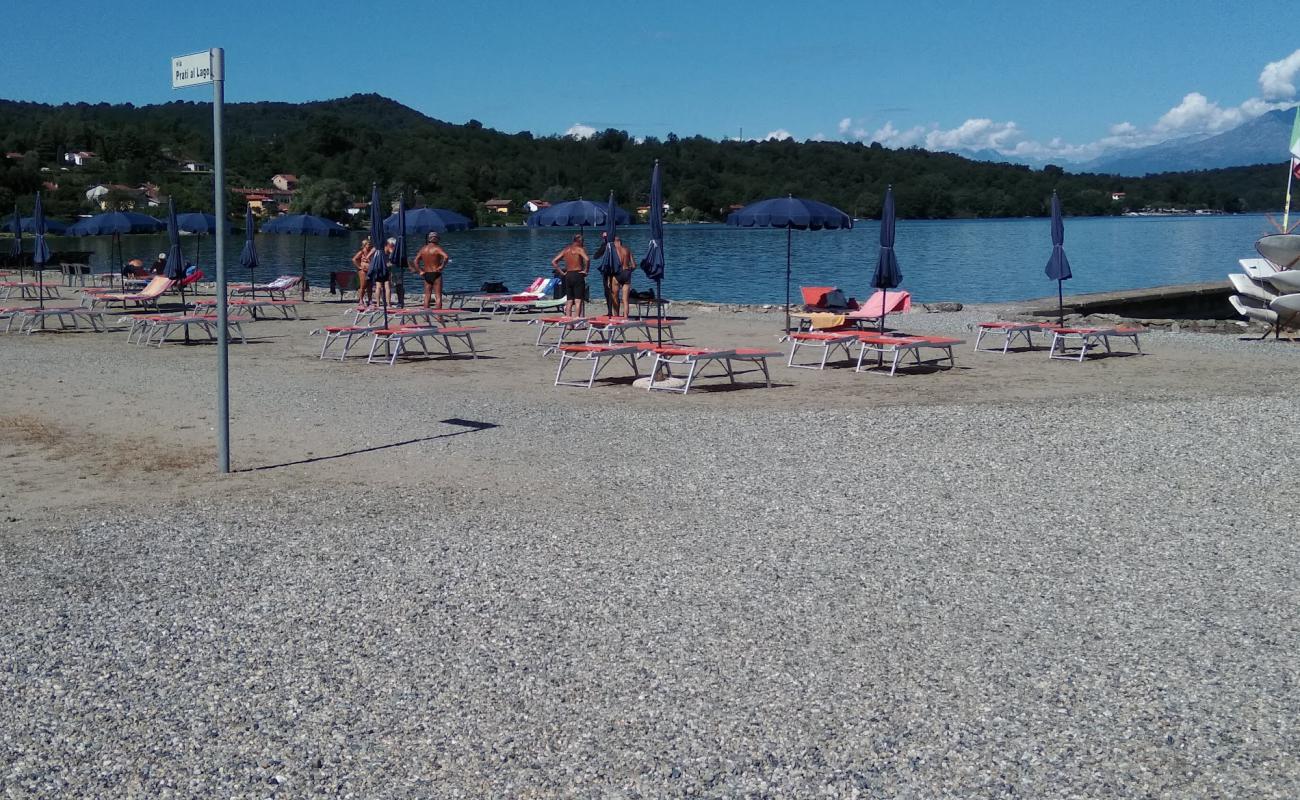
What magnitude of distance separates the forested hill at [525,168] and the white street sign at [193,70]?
2834 inches

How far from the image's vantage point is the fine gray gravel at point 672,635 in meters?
3.18

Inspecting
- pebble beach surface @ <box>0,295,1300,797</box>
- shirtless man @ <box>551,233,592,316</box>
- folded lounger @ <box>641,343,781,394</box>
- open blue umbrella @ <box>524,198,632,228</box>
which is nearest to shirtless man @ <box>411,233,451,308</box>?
open blue umbrella @ <box>524,198,632,228</box>

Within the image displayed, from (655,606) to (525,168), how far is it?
101897mm

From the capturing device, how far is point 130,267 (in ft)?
86.4

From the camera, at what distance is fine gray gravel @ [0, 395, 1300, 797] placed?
318 centimetres

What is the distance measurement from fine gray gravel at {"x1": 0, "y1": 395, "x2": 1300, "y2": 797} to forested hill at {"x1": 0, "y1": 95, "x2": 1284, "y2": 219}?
7311 cm

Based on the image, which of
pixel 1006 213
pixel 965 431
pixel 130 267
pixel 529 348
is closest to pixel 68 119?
pixel 1006 213

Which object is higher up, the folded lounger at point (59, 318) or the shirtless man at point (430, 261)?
the shirtless man at point (430, 261)

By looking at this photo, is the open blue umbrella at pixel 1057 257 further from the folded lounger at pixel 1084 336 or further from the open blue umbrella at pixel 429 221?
the open blue umbrella at pixel 429 221

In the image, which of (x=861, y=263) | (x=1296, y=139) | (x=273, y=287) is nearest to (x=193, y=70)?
(x=273, y=287)

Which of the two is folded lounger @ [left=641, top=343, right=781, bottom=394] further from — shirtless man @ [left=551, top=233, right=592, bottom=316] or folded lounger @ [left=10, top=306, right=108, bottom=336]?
folded lounger @ [left=10, top=306, right=108, bottom=336]

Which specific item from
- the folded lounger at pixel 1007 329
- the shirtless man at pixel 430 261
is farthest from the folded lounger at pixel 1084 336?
the shirtless man at pixel 430 261

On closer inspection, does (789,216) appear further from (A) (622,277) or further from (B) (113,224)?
(B) (113,224)

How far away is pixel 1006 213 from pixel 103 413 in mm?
112275
